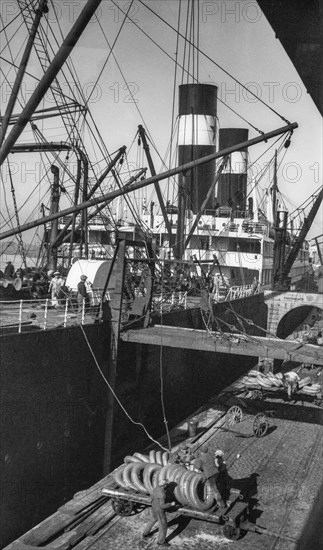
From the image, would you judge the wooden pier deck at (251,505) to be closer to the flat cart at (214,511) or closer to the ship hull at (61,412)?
the flat cart at (214,511)

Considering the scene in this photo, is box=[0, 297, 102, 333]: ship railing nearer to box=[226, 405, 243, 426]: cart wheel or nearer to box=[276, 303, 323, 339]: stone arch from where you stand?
box=[226, 405, 243, 426]: cart wheel

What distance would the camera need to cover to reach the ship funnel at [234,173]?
42450 millimetres

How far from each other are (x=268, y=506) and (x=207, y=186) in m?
A: 29.4

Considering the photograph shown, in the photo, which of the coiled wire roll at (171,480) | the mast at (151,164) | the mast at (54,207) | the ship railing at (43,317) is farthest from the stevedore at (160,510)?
the mast at (151,164)

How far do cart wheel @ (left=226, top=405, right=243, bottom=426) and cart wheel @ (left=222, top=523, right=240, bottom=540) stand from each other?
6929mm

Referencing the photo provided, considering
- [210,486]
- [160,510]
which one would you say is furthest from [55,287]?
[160,510]

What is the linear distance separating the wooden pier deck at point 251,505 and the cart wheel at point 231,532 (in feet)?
0.31

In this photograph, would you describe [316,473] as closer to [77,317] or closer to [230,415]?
[230,415]

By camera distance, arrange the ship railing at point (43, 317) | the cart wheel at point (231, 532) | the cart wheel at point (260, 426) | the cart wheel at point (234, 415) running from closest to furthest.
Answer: the cart wheel at point (231, 532) < the ship railing at point (43, 317) < the cart wheel at point (260, 426) < the cart wheel at point (234, 415)

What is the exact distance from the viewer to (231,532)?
9.76 m

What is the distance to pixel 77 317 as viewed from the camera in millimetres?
16797

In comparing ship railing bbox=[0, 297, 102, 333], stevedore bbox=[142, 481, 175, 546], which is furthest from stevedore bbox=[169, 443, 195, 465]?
ship railing bbox=[0, 297, 102, 333]

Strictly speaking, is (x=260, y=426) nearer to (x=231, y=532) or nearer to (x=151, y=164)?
(x=231, y=532)

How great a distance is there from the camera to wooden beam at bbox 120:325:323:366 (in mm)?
13500
